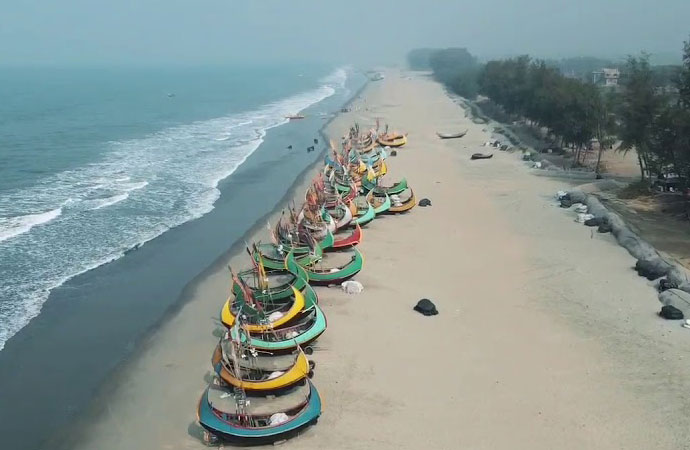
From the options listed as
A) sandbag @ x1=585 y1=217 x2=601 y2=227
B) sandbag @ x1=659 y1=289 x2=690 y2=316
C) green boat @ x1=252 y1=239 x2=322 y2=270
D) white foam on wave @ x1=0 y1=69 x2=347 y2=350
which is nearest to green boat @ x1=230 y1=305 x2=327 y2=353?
green boat @ x1=252 y1=239 x2=322 y2=270

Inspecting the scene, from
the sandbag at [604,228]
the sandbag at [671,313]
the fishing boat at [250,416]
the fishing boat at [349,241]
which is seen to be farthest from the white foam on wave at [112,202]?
the sandbag at [671,313]

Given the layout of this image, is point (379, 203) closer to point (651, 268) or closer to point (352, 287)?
point (352, 287)

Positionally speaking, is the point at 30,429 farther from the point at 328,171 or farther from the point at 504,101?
the point at 504,101

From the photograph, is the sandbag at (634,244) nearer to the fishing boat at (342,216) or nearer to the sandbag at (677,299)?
the sandbag at (677,299)

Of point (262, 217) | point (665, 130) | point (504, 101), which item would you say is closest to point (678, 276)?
point (665, 130)

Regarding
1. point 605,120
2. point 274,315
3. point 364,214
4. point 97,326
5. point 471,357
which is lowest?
point 97,326

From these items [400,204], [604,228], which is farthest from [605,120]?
[400,204]
